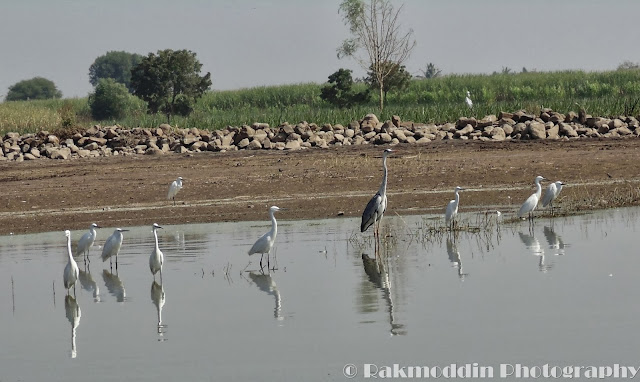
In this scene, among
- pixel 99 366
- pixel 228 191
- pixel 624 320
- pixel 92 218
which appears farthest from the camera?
pixel 228 191

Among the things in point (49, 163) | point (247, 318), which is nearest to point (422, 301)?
point (247, 318)

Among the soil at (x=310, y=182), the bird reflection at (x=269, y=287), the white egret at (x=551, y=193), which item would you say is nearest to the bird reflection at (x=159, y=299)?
the bird reflection at (x=269, y=287)

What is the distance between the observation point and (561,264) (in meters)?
14.1

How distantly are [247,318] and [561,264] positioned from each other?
447cm

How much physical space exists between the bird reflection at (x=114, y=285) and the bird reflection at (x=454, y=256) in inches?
162

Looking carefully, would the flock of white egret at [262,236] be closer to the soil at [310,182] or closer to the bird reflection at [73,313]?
the bird reflection at [73,313]

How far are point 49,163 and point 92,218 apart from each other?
11.4 meters

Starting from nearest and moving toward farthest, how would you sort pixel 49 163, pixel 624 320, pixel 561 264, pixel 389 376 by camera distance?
pixel 389 376 → pixel 624 320 → pixel 561 264 → pixel 49 163

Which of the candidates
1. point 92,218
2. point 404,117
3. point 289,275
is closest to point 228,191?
point 92,218

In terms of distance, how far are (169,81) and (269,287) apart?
143 feet

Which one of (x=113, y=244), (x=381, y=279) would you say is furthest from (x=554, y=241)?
(x=113, y=244)

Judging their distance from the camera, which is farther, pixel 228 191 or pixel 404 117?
pixel 404 117

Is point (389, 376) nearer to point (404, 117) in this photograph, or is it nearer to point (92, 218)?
point (92, 218)

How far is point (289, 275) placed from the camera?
47.4ft
